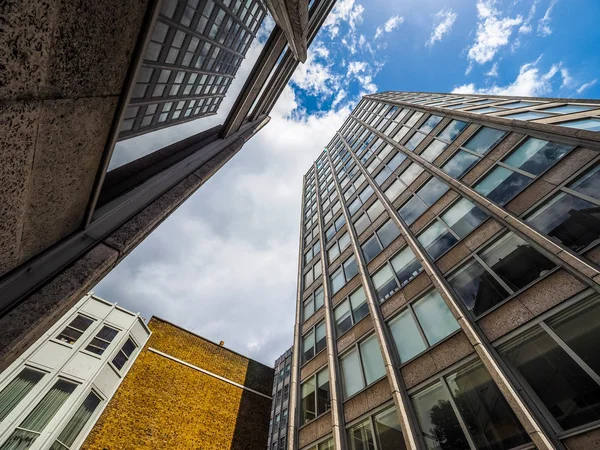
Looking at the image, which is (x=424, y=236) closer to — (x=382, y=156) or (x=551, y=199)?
(x=551, y=199)

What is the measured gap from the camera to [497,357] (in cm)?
780

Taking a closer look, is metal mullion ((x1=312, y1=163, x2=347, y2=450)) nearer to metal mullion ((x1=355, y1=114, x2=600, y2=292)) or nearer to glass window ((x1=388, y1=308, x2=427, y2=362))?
glass window ((x1=388, y1=308, x2=427, y2=362))

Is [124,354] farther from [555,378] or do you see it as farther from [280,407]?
[280,407]

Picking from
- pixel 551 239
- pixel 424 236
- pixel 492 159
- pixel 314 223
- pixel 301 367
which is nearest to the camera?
pixel 551 239

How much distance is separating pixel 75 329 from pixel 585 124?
27.2 meters

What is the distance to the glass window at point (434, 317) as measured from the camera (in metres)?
9.77

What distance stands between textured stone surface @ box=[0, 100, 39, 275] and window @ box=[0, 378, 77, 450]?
1631 cm

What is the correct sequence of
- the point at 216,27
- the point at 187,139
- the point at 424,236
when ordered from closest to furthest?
the point at 187,139 < the point at 424,236 < the point at 216,27

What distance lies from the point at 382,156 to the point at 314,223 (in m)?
10.0

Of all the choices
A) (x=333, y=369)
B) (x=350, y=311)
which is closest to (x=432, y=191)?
(x=350, y=311)

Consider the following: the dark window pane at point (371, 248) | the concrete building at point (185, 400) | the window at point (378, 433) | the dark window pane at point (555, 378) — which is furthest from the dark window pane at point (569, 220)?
the concrete building at point (185, 400)

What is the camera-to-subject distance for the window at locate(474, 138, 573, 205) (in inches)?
391

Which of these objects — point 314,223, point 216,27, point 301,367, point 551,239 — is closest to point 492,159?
point 551,239

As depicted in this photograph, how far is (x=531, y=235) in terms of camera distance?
28.7 ft
